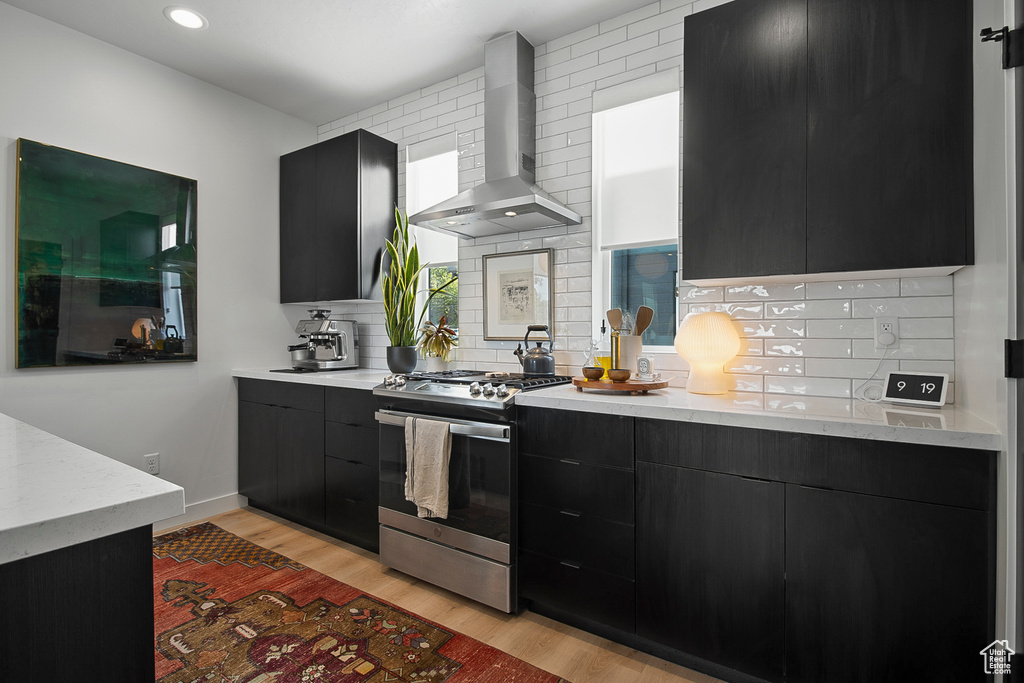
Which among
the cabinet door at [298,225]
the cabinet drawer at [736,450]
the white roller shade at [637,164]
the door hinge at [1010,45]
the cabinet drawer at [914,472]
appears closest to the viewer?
the door hinge at [1010,45]

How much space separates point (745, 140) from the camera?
1.91 metres

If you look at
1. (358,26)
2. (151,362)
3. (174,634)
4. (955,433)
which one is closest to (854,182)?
(955,433)

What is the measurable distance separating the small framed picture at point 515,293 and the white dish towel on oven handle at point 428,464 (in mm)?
878

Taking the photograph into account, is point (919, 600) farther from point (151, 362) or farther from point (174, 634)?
point (151, 362)

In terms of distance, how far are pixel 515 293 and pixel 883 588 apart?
2.10 m

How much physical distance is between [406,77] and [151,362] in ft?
7.97

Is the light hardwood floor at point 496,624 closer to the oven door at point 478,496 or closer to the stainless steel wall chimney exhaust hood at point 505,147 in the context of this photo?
the oven door at point 478,496

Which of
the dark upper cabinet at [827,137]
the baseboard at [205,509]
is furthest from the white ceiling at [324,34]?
the baseboard at [205,509]

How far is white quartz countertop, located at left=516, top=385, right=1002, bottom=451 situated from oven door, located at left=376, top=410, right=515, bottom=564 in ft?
0.79

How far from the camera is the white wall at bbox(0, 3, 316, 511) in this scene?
2.60 metres

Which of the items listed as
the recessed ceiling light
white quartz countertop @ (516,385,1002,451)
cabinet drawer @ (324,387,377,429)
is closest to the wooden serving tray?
white quartz countertop @ (516,385,1002,451)

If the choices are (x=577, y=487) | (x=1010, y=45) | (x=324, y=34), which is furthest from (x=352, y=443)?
(x=1010, y=45)

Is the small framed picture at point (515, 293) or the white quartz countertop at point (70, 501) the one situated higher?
the small framed picture at point (515, 293)

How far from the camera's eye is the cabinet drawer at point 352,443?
107 inches
